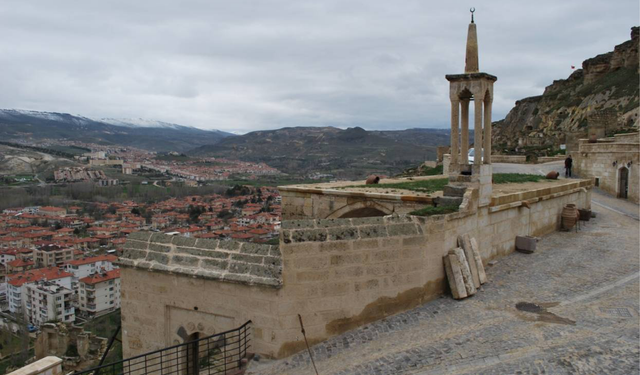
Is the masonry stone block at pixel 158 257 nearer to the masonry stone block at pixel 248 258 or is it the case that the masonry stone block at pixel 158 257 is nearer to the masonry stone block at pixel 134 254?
the masonry stone block at pixel 134 254

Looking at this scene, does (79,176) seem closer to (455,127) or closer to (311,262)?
(455,127)

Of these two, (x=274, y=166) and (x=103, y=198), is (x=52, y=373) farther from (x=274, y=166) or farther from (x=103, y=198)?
(x=274, y=166)

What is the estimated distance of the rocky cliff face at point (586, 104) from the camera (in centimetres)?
3822

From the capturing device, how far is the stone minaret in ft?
32.2

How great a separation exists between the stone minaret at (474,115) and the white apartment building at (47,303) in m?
39.4

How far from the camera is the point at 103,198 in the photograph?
307ft

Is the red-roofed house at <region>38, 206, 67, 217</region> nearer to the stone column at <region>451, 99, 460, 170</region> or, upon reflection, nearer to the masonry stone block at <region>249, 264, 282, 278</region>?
the stone column at <region>451, 99, 460, 170</region>

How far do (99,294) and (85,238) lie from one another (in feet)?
71.6

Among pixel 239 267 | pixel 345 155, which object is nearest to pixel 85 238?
pixel 239 267

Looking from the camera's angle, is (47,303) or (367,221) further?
(47,303)

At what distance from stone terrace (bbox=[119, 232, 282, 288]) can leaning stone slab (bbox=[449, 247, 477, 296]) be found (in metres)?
3.48

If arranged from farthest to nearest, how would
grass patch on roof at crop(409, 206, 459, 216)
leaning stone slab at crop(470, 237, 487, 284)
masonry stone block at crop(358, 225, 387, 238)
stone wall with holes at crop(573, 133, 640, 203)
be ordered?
1. stone wall with holes at crop(573, 133, 640, 203)
2. leaning stone slab at crop(470, 237, 487, 284)
3. grass patch on roof at crop(409, 206, 459, 216)
4. masonry stone block at crop(358, 225, 387, 238)

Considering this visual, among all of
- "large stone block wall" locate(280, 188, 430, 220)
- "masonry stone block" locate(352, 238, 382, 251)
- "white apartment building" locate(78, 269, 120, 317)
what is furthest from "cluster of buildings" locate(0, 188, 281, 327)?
"masonry stone block" locate(352, 238, 382, 251)

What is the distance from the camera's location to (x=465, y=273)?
8078 mm
